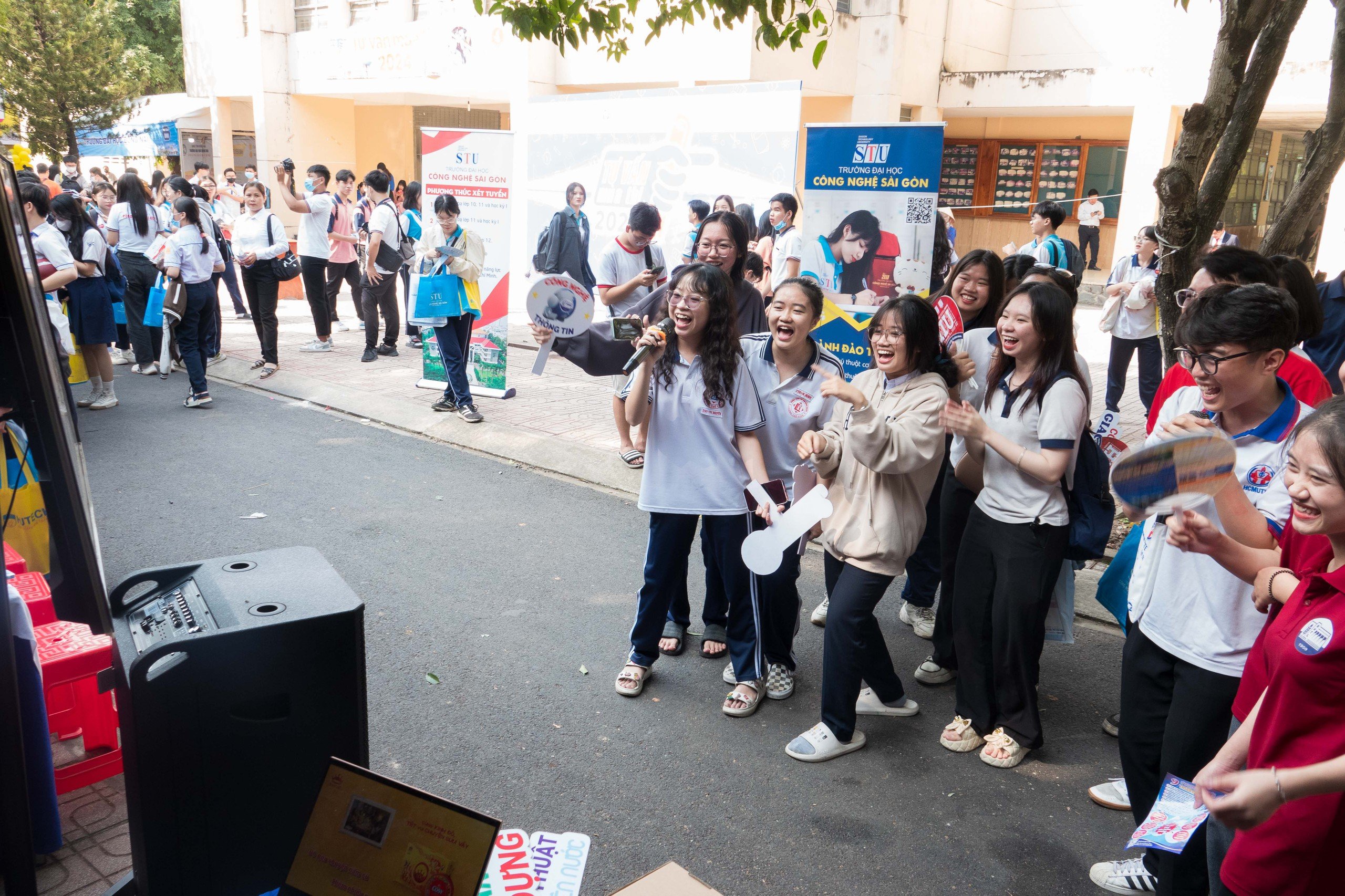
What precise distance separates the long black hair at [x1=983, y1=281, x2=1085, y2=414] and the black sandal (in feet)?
6.07

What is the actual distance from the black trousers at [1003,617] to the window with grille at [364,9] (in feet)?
62.3

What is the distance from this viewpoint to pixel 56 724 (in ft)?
10.8

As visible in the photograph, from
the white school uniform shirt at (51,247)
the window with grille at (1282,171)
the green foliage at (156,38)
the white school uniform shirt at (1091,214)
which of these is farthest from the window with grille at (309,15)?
the window with grille at (1282,171)

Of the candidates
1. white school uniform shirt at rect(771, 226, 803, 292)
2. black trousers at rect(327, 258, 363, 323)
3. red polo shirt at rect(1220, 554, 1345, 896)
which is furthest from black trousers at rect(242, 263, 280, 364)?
red polo shirt at rect(1220, 554, 1345, 896)

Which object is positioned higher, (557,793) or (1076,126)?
(1076,126)

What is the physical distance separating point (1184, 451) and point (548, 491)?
490 cm

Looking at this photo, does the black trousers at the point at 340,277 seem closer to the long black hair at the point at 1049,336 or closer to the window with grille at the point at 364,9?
the long black hair at the point at 1049,336

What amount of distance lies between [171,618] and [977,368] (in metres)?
3.06

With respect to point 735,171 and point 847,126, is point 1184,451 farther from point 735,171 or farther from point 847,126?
point 735,171

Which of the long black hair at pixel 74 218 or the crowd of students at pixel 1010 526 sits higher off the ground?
the long black hair at pixel 74 218

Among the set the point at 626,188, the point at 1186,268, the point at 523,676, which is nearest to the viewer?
the point at 523,676

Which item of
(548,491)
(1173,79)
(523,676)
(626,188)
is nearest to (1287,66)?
(1173,79)

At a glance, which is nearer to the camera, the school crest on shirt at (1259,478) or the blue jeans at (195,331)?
the school crest on shirt at (1259,478)

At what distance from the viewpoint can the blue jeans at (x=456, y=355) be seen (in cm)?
794
